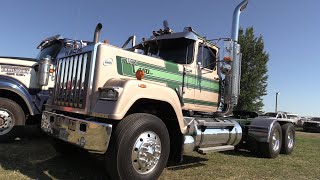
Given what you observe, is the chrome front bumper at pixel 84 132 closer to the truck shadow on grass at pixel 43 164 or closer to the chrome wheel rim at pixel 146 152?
the chrome wheel rim at pixel 146 152

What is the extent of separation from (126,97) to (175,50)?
260 cm

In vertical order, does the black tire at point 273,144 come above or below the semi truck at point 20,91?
below

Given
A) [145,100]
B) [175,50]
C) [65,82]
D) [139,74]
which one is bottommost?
[145,100]

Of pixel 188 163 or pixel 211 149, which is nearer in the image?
pixel 211 149

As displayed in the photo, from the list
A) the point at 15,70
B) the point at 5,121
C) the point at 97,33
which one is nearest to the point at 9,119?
the point at 5,121

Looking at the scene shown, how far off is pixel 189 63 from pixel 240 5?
3.17 metres

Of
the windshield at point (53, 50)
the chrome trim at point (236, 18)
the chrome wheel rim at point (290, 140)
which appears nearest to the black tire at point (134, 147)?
the chrome trim at point (236, 18)

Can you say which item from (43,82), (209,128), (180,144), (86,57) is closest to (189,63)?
(209,128)

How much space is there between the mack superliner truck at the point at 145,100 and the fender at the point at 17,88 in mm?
1719

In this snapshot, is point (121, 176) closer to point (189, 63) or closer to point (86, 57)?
point (86, 57)

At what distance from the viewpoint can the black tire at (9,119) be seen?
7.91m

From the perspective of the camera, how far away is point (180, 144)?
5.98m

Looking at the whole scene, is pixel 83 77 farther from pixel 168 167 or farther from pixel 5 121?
pixel 5 121

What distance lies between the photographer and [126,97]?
4.96m
